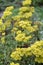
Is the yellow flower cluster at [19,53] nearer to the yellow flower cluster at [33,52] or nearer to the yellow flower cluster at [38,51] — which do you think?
the yellow flower cluster at [33,52]

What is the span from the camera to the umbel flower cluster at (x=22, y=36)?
4.84 metres

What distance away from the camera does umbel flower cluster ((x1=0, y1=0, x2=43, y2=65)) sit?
4.84 meters

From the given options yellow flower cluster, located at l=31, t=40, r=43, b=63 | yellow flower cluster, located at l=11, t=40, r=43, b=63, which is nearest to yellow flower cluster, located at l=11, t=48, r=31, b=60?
yellow flower cluster, located at l=11, t=40, r=43, b=63

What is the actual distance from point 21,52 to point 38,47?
349mm

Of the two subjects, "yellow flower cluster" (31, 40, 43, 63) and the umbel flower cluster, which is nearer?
"yellow flower cluster" (31, 40, 43, 63)

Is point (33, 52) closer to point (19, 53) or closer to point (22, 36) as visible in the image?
point (19, 53)

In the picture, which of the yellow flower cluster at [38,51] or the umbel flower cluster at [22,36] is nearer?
the yellow flower cluster at [38,51]

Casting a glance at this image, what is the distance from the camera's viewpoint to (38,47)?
4.80m

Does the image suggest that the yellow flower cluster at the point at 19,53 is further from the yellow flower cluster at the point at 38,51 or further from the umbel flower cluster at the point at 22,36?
the yellow flower cluster at the point at 38,51

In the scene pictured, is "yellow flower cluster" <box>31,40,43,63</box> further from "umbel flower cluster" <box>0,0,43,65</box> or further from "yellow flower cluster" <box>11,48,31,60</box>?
"yellow flower cluster" <box>11,48,31,60</box>

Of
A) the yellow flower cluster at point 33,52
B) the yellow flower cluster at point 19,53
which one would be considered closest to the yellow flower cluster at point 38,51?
the yellow flower cluster at point 33,52

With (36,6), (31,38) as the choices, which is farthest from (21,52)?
(36,6)

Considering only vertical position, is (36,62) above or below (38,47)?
below

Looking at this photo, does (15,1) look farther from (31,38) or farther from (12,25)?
(31,38)
